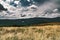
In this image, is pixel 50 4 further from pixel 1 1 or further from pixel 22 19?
pixel 1 1

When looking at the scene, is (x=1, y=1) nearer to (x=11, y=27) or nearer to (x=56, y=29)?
(x=11, y=27)

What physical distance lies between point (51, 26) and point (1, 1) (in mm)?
2256

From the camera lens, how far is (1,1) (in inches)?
330

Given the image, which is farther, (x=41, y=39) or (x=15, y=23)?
(x=15, y=23)

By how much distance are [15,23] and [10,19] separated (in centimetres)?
28

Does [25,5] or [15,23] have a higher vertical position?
[25,5]

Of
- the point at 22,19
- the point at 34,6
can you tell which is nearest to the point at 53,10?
the point at 34,6

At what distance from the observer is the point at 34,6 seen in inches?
336

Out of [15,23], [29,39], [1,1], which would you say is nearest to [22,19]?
[15,23]

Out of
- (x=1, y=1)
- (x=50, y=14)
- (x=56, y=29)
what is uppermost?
Answer: (x=1, y=1)

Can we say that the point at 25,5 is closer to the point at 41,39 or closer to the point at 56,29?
the point at 56,29

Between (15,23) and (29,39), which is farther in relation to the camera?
(15,23)

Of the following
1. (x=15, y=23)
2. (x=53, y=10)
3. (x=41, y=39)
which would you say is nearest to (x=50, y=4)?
(x=53, y=10)

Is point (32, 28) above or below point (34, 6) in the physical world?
below
